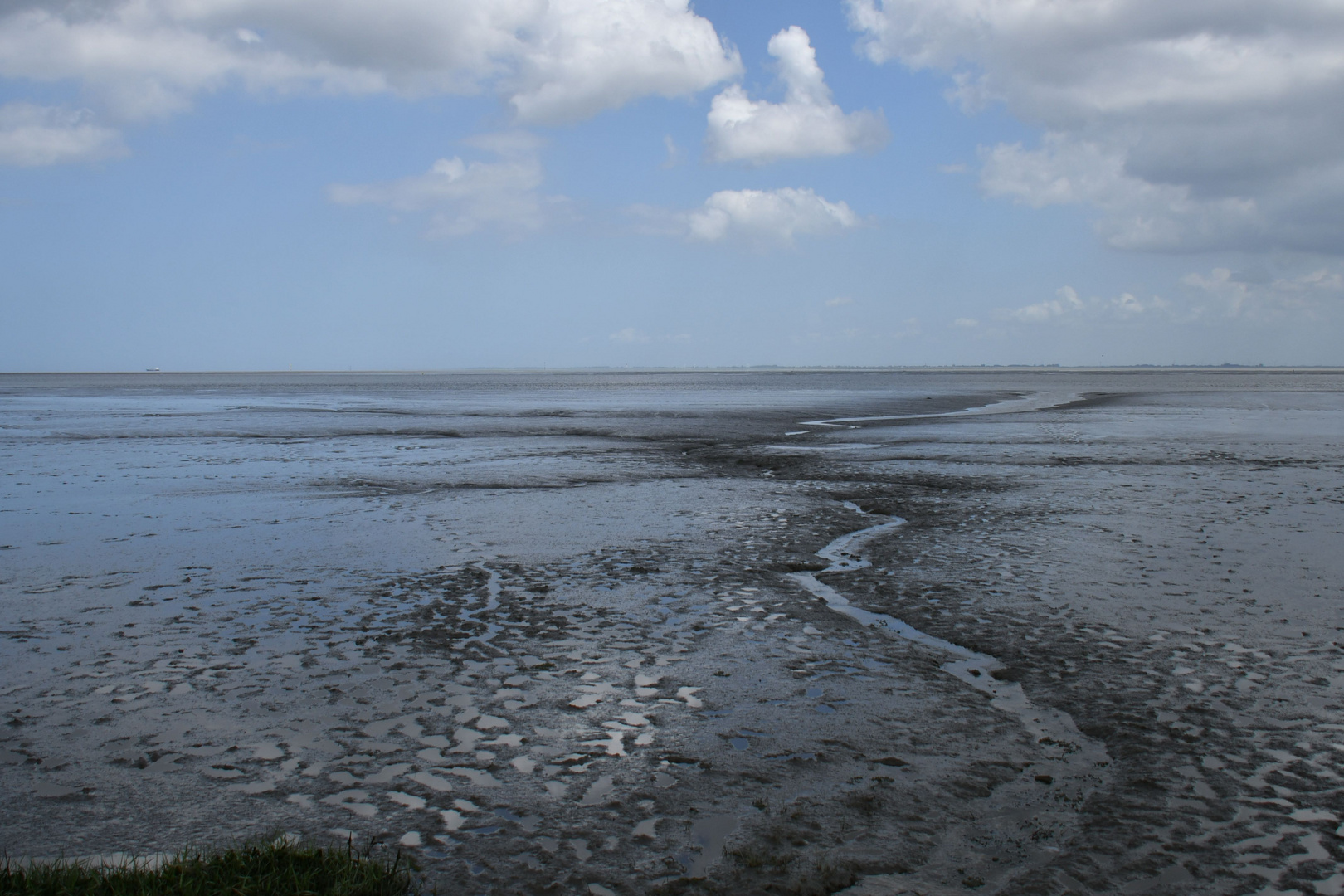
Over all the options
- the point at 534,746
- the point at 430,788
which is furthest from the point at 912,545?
the point at 430,788

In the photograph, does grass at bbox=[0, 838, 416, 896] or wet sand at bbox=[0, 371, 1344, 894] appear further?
wet sand at bbox=[0, 371, 1344, 894]

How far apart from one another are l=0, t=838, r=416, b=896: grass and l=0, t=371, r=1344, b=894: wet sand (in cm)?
27

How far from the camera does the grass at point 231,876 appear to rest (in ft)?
11.5

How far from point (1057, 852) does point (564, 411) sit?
1573 inches

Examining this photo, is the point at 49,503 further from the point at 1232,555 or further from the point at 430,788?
the point at 1232,555

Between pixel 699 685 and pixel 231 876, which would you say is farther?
pixel 699 685

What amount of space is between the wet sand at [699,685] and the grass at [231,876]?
27 centimetres

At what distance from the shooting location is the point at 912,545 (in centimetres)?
1081

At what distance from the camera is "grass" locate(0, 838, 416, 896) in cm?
350

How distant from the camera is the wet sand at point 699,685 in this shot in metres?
4.05

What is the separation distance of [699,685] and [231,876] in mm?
3124

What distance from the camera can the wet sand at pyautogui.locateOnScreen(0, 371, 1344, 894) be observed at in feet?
13.3

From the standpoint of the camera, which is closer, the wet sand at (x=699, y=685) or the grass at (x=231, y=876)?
the grass at (x=231, y=876)

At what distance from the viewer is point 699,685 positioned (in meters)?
6.04
